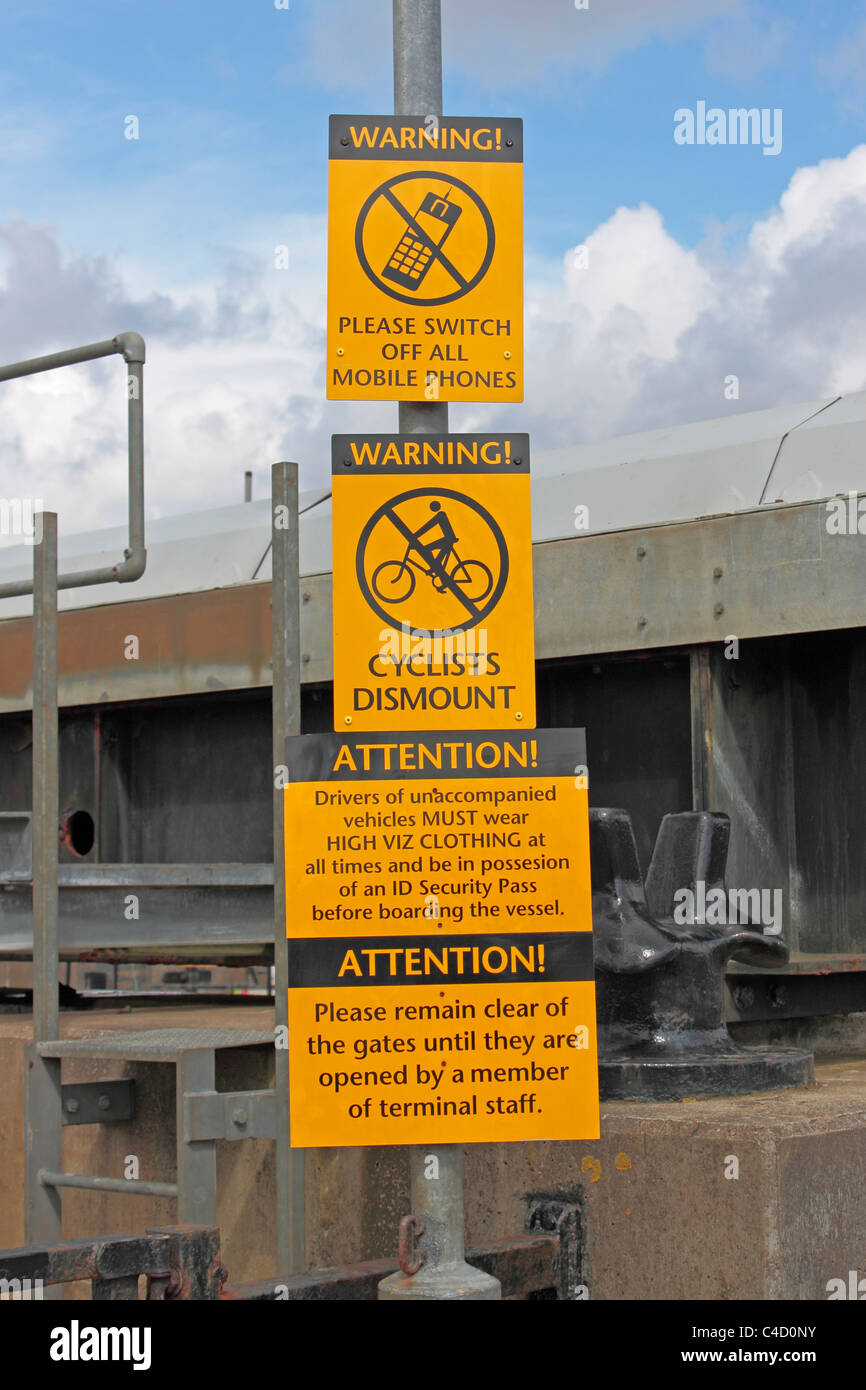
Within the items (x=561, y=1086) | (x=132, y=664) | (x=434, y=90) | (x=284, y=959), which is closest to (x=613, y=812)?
(x=284, y=959)

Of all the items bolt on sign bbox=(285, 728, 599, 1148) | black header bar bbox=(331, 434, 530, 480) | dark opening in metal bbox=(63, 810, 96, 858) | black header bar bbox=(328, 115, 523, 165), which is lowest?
bolt on sign bbox=(285, 728, 599, 1148)

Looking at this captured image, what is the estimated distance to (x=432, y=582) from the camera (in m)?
4.30

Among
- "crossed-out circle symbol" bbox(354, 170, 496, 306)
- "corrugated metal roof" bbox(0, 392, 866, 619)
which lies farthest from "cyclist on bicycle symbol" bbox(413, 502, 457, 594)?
"corrugated metal roof" bbox(0, 392, 866, 619)

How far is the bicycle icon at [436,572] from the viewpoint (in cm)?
430

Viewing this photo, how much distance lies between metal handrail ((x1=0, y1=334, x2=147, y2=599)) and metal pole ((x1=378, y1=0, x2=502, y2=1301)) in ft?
9.14

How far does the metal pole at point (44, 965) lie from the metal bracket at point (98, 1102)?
3.9 inches

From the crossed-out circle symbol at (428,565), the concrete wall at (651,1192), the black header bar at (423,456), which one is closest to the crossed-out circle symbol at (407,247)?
the black header bar at (423,456)

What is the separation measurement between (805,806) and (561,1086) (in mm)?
3762

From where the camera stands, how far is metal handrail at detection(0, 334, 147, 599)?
6.96 m

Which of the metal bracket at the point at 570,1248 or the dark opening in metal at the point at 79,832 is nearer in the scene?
the metal bracket at the point at 570,1248

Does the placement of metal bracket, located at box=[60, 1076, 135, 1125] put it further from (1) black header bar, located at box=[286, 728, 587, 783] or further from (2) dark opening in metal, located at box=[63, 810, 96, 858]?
(2) dark opening in metal, located at box=[63, 810, 96, 858]

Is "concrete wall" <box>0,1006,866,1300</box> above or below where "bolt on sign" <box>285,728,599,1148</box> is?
below

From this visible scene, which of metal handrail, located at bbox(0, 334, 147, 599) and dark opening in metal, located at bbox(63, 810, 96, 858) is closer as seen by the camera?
A: metal handrail, located at bbox(0, 334, 147, 599)

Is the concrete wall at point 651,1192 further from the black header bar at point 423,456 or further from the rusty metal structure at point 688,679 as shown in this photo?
the black header bar at point 423,456
